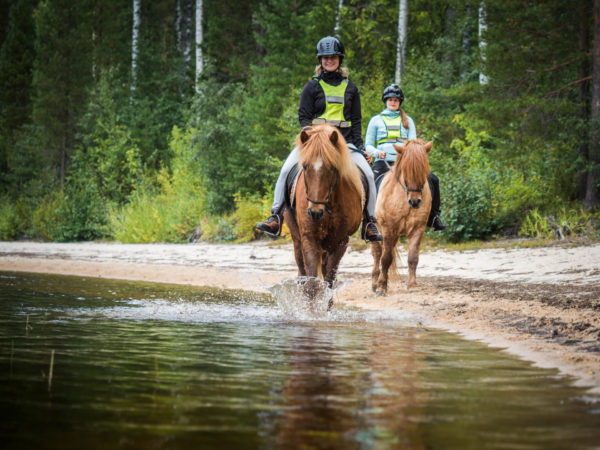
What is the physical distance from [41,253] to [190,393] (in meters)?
18.9

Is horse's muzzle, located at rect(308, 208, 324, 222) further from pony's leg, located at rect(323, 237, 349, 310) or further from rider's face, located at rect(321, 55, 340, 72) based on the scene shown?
rider's face, located at rect(321, 55, 340, 72)

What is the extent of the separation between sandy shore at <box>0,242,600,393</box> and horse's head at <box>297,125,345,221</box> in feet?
5.29

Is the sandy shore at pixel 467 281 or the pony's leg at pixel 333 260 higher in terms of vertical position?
the pony's leg at pixel 333 260

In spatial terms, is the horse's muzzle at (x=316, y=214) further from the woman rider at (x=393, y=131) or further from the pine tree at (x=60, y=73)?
the pine tree at (x=60, y=73)

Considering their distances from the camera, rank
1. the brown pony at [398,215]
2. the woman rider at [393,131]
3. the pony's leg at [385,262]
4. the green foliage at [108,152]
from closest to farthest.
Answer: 1. the brown pony at [398,215]
2. the pony's leg at [385,262]
3. the woman rider at [393,131]
4. the green foliage at [108,152]

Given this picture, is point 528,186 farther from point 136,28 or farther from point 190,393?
point 136,28

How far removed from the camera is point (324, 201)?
7.43 meters

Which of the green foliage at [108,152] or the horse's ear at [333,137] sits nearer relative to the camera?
the horse's ear at [333,137]

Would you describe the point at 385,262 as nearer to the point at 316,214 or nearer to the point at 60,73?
the point at 316,214

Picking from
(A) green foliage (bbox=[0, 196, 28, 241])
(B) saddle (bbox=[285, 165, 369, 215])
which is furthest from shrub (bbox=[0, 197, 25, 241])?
(B) saddle (bbox=[285, 165, 369, 215])

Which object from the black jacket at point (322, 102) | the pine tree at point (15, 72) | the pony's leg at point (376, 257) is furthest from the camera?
the pine tree at point (15, 72)

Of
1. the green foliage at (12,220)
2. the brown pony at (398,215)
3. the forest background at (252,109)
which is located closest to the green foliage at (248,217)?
the forest background at (252,109)

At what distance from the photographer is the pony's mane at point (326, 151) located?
292 inches

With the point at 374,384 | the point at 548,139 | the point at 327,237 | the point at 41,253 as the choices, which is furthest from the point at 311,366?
the point at 41,253
